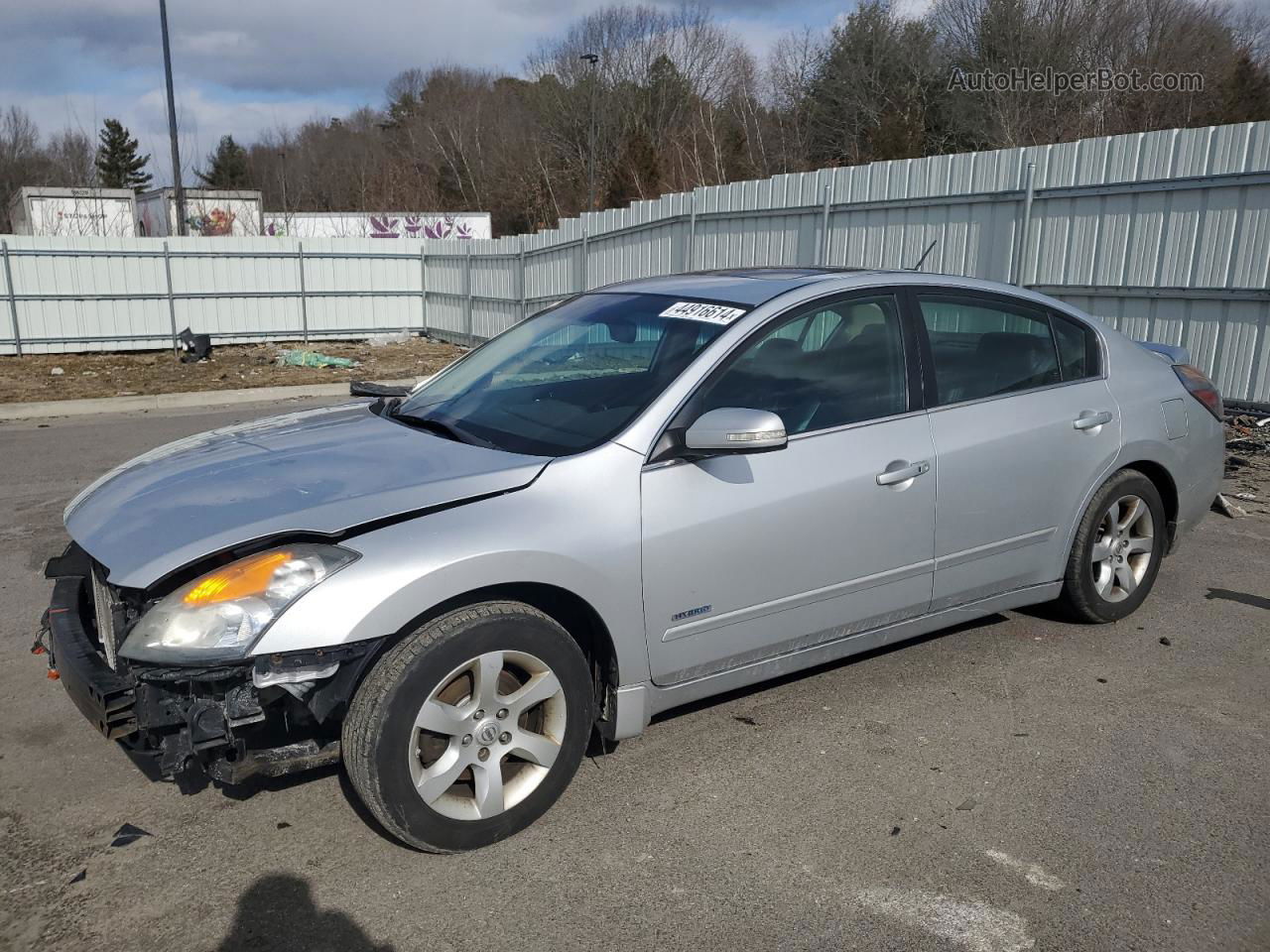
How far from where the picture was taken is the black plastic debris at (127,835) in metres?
3.05

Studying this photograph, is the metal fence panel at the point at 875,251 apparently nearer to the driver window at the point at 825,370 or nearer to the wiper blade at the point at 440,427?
the driver window at the point at 825,370

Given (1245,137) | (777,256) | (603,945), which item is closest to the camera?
(603,945)

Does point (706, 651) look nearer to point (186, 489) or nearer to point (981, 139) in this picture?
point (186, 489)

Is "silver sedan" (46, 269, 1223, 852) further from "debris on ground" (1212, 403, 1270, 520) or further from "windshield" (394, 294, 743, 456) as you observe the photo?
"debris on ground" (1212, 403, 1270, 520)

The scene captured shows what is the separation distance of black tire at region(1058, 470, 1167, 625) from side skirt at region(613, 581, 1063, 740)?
12 cm

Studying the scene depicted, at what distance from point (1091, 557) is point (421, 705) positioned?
10.3 feet

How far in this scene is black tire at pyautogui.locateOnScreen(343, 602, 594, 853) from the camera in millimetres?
2760

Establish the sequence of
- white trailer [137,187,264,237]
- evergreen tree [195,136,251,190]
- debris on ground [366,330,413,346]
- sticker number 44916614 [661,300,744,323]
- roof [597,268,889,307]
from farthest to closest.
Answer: evergreen tree [195,136,251,190]
white trailer [137,187,264,237]
debris on ground [366,330,413,346]
roof [597,268,889,307]
sticker number 44916614 [661,300,744,323]

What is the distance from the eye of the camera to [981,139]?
28438 mm

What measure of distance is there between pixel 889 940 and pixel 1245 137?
7.86 m

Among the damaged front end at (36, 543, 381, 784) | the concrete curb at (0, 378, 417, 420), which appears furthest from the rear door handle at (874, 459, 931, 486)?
the concrete curb at (0, 378, 417, 420)

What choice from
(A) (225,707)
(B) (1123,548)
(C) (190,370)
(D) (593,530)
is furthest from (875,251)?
(C) (190,370)

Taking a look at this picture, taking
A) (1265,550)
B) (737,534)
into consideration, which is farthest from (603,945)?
(1265,550)

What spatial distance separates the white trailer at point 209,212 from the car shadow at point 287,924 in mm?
35539
